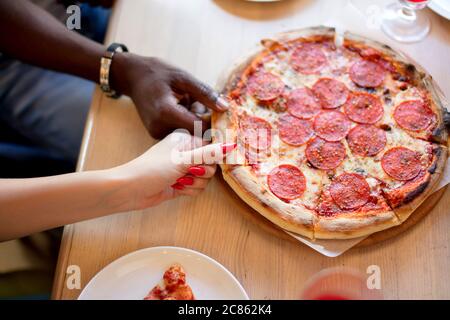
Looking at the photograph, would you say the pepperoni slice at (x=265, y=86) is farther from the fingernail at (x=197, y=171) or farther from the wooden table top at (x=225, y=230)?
the fingernail at (x=197, y=171)

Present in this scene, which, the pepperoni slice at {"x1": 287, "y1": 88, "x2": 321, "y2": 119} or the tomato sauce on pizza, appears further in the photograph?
the pepperoni slice at {"x1": 287, "y1": 88, "x2": 321, "y2": 119}

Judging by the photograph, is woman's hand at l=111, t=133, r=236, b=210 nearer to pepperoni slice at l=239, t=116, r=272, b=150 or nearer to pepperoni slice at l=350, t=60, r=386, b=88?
pepperoni slice at l=239, t=116, r=272, b=150

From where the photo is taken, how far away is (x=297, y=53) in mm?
1658

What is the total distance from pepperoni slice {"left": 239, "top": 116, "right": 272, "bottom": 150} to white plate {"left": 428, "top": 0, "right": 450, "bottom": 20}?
2.50 ft

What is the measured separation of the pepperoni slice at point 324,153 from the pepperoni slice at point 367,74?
0.79 feet

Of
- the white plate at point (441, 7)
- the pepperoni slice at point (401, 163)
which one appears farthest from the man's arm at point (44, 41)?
the white plate at point (441, 7)

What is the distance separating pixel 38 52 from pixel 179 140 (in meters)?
0.61

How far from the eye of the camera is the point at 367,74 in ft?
5.24

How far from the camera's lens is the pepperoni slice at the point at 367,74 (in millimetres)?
1584

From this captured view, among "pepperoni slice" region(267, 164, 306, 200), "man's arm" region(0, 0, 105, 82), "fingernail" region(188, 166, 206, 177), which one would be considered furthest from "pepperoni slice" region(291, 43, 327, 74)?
"man's arm" region(0, 0, 105, 82)

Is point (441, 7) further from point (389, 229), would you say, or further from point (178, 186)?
point (178, 186)

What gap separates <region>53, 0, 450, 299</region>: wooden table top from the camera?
50.1 inches

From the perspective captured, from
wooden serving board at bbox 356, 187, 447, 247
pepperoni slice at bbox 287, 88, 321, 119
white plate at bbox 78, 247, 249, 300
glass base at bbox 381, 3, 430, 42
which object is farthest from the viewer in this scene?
glass base at bbox 381, 3, 430, 42
